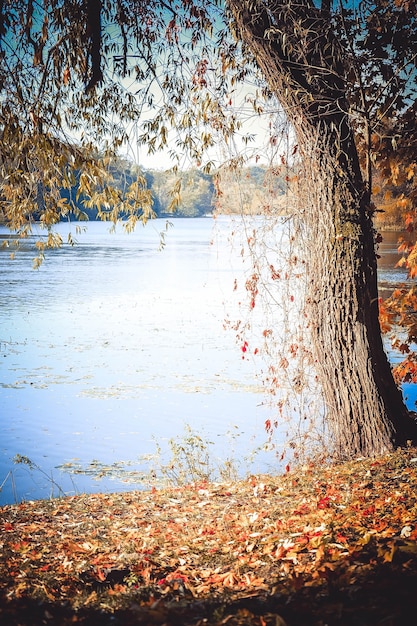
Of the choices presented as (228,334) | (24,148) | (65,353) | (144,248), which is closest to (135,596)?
(24,148)

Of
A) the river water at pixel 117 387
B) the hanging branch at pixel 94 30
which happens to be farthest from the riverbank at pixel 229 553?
the hanging branch at pixel 94 30

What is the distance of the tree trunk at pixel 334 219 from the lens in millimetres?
6211

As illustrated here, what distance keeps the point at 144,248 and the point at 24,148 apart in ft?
156

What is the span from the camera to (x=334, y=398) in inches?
254

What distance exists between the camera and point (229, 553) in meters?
4.47

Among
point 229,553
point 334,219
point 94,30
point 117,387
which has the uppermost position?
point 94,30

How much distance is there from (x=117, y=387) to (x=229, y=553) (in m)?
10.0

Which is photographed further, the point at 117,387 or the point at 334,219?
the point at 117,387

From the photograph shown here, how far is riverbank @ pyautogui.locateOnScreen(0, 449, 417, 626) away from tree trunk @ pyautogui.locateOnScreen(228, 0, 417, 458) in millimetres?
510

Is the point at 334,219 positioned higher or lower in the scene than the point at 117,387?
higher

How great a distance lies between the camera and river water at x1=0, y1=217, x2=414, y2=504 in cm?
1014

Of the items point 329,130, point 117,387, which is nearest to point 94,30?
point 329,130

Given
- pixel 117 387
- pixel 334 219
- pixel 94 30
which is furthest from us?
pixel 117 387

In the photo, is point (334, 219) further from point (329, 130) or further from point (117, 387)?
point (117, 387)
